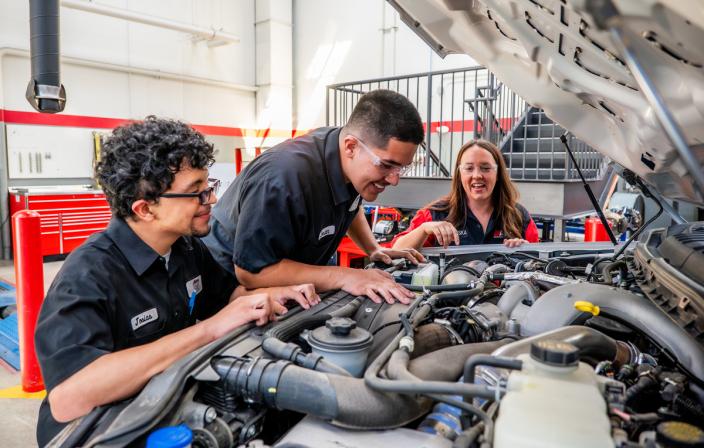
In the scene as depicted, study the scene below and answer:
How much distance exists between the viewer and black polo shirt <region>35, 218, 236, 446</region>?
3.61 feet

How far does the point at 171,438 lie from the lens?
2.73 feet

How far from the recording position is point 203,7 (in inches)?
369

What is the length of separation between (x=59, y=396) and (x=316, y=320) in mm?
598

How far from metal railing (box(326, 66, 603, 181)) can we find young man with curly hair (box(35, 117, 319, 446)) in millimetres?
3691

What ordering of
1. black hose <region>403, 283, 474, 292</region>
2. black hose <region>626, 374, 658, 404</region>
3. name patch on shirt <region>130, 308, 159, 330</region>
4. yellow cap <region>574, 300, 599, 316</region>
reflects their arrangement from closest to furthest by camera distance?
black hose <region>626, 374, 658, 404</region> → yellow cap <region>574, 300, 599, 316</region> → name patch on shirt <region>130, 308, 159, 330</region> → black hose <region>403, 283, 474, 292</region>

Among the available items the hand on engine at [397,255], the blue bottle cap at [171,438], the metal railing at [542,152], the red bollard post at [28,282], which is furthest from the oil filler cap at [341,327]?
the metal railing at [542,152]

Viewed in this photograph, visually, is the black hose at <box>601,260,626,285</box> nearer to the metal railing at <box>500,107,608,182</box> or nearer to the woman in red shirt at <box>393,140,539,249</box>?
the woman in red shirt at <box>393,140,539,249</box>

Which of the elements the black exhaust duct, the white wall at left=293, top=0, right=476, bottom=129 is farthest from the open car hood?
the white wall at left=293, top=0, right=476, bottom=129

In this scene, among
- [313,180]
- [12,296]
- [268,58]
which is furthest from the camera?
[268,58]

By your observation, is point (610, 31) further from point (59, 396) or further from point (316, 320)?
point (59, 396)

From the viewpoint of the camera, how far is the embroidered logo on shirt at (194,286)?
1.57 metres

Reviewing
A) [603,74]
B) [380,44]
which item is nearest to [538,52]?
[603,74]

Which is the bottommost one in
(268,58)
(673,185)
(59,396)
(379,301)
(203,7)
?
(59,396)

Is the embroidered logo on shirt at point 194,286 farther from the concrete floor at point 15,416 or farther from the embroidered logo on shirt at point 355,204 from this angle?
the concrete floor at point 15,416
